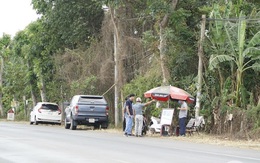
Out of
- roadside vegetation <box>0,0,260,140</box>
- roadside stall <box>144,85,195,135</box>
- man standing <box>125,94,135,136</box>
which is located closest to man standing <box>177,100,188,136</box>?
roadside stall <box>144,85,195,135</box>

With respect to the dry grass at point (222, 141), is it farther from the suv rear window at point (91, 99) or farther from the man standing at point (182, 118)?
the suv rear window at point (91, 99)

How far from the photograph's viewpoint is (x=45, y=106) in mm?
32625

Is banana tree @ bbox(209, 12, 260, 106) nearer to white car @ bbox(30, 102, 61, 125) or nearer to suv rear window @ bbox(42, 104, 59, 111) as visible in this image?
white car @ bbox(30, 102, 61, 125)

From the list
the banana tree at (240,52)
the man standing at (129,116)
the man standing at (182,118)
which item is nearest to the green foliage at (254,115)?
the banana tree at (240,52)

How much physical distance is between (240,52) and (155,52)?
5689 millimetres

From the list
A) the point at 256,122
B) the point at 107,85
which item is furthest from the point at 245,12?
the point at 107,85

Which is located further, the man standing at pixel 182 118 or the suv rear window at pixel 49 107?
the suv rear window at pixel 49 107

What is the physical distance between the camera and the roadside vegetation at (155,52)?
21.6 metres

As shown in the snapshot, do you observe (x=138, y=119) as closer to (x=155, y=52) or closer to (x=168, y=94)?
(x=168, y=94)

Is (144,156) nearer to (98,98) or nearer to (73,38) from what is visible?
(98,98)

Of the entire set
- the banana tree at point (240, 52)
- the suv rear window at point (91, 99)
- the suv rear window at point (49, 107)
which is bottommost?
the suv rear window at point (49, 107)

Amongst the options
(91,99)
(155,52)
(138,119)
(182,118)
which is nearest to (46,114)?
(91,99)

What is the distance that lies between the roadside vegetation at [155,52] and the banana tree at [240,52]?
0.04 meters

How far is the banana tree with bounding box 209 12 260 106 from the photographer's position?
20875 mm
